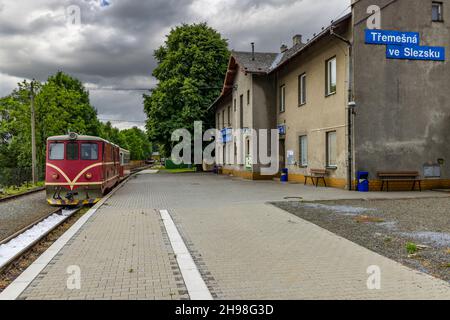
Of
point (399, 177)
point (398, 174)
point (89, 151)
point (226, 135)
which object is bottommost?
point (399, 177)

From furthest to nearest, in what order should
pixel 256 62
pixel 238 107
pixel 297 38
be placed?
pixel 297 38 < pixel 238 107 < pixel 256 62

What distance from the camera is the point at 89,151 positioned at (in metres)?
15.5

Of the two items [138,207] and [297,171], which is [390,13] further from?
[138,207]

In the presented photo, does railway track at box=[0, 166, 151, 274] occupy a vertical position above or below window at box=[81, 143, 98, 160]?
below

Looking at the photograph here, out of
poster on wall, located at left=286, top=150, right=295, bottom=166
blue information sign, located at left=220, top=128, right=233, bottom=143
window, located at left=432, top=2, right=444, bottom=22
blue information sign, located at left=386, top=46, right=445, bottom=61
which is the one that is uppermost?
window, located at left=432, top=2, right=444, bottom=22

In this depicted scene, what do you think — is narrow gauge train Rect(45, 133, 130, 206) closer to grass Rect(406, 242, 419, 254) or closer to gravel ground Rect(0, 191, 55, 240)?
gravel ground Rect(0, 191, 55, 240)

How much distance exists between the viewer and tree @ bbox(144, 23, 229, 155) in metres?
37.7

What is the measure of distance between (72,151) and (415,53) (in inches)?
548

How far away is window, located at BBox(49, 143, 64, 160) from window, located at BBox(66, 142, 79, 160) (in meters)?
0.21

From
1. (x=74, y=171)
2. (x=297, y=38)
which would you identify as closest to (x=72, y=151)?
(x=74, y=171)

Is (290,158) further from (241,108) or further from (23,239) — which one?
(23,239)

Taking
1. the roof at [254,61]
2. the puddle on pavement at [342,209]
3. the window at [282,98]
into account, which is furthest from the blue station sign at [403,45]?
the roof at [254,61]

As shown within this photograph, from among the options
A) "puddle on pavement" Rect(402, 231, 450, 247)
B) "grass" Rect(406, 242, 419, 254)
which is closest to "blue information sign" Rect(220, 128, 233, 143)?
"puddle on pavement" Rect(402, 231, 450, 247)
